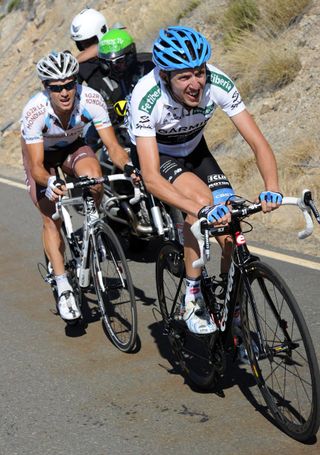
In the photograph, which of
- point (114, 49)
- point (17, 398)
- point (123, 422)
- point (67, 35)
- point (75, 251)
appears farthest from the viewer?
point (67, 35)

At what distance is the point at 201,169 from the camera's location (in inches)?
222

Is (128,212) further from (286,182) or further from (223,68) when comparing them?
(223,68)

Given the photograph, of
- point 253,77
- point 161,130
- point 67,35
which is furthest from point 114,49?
point 67,35

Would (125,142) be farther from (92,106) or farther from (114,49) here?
(92,106)

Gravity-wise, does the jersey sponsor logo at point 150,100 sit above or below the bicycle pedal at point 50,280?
above

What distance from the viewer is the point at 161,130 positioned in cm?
545

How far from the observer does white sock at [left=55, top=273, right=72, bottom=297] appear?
664 centimetres

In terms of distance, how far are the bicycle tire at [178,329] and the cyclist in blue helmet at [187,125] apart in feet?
0.84

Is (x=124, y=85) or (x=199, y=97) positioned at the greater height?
(x=199, y=97)

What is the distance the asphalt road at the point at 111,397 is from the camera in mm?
4652

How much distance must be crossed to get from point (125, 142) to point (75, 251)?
2.23m

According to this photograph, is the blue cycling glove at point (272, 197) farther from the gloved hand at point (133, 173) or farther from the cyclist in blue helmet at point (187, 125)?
the gloved hand at point (133, 173)

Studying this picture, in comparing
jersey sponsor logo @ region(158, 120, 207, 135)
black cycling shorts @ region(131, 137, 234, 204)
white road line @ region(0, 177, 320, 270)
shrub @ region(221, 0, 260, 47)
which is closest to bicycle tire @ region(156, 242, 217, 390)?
black cycling shorts @ region(131, 137, 234, 204)

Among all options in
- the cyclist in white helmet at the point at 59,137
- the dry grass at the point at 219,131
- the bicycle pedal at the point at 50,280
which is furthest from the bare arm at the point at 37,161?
the dry grass at the point at 219,131
